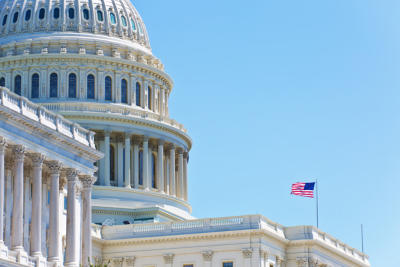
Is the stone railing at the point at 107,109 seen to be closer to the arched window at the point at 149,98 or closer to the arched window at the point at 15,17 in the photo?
the arched window at the point at 149,98

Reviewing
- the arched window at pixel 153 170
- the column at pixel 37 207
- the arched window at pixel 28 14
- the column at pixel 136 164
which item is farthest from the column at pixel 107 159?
the column at pixel 37 207

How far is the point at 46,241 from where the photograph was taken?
257 feet

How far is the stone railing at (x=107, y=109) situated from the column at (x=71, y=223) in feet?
121

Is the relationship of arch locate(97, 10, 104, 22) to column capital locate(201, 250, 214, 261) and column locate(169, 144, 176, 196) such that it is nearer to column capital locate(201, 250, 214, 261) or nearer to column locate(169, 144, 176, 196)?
column locate(169, 144, 176, 196)

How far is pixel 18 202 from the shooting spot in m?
72.4

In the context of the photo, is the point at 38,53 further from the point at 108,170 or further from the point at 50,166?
the point at 50,166

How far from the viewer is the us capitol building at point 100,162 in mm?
75250

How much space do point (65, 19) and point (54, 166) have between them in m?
48.4

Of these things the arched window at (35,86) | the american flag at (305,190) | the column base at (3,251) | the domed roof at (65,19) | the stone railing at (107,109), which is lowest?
the column base at (3,251)

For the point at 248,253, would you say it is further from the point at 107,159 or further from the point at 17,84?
the point at 17,84

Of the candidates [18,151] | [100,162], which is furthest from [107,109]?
[18,151]

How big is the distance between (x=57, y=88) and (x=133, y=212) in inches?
669

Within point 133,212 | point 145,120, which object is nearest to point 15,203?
point 133,212

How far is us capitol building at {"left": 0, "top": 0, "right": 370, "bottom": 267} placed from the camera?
75250 millimetres
